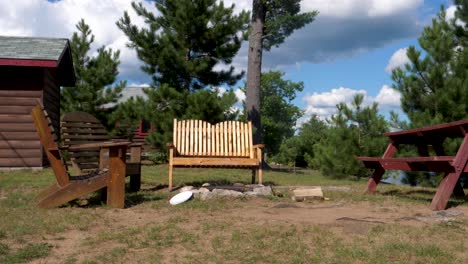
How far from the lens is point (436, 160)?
5879 mm

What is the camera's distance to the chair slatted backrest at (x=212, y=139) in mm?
8234

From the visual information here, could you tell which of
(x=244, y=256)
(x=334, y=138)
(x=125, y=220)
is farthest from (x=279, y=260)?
(x=334, y=138)

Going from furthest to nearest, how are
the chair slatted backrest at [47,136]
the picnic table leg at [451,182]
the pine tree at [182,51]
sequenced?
the pine tree at [182,51] < the picnic table leg at [451,182] < the chair slatted backrest at [47,136]

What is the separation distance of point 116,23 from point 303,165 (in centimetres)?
1578

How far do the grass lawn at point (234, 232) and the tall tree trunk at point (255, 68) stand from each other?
9.90 meters

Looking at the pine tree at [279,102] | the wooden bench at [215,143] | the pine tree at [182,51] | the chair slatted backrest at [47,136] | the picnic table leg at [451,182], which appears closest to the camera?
the chair slatted backrest at [47,136]

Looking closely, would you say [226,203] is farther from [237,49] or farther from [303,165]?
[303,165]

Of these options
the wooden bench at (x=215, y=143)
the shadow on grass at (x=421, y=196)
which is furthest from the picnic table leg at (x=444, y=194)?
the wooden bench at (x=215, y=143)

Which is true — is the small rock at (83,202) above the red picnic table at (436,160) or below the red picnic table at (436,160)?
below

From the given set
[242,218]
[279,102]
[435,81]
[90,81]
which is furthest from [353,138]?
[279,102]

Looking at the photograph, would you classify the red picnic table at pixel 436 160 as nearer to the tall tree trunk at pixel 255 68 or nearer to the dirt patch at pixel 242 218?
the dirt patch at pixel 242 218

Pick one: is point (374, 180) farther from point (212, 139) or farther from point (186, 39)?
point (186, 39)

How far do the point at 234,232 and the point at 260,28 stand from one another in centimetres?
1322

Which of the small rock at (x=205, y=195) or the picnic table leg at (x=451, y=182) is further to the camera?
the small rock at (x=205, y=195)
